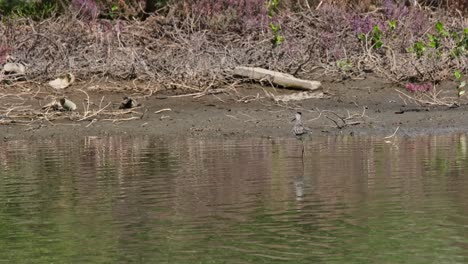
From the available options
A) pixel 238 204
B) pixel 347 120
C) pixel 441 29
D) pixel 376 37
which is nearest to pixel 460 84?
pixel 441 29

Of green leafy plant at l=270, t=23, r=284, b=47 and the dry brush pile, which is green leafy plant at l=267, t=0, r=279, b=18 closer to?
the dry brush pile

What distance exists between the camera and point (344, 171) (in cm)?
1210

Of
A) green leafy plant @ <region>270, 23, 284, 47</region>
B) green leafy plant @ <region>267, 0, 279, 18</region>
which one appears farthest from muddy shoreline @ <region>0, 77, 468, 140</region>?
green leafy plant @ <region>267, 0, 279, 18</region>

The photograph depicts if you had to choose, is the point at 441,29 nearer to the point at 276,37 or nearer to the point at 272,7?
the point at 276,37

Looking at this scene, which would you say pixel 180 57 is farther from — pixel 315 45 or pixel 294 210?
pixel 294 210

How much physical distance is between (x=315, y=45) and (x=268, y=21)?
4.13ft

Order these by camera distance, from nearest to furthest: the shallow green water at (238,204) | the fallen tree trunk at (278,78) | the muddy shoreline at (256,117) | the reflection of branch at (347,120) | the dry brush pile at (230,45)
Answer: the shallow green water at (238,204), the muddy shoreline at (256,117), the reflection of branch at (347,120), the fallen tree trunk at (278,78), the dry brush pile at (230,45)

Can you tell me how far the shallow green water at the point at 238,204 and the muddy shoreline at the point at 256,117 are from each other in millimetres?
1734

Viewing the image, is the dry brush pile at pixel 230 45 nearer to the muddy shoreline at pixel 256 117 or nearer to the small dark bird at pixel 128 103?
the small dark bird at pixel 128 103

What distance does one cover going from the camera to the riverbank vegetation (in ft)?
65.2

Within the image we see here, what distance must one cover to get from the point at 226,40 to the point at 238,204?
11.6 metres

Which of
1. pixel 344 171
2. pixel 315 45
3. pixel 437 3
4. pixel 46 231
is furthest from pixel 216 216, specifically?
pixel 437 3

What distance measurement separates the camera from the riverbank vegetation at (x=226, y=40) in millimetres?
19875

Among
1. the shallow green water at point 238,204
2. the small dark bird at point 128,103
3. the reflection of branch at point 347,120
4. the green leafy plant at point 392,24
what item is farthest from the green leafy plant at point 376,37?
the shallow green water at point 238,204
